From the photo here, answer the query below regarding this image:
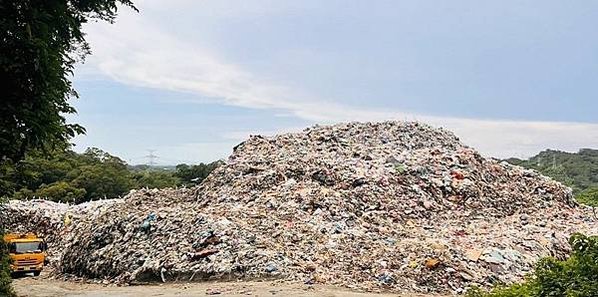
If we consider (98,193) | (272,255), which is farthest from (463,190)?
(98,193)

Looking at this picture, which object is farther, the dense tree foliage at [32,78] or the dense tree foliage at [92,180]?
the dense tree foliage at [92,180]

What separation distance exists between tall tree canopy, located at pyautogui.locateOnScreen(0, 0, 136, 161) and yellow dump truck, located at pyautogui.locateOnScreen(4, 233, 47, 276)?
29.1 ft

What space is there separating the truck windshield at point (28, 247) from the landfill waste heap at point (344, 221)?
1.62m

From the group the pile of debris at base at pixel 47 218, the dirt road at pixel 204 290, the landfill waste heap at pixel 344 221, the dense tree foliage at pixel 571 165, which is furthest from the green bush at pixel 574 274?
the dense tree foliage at pixel 571 165

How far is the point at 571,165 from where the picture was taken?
48875 millimetres

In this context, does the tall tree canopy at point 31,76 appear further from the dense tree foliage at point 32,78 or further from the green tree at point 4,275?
the green tree at point 4,275

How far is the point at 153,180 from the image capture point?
3619cm

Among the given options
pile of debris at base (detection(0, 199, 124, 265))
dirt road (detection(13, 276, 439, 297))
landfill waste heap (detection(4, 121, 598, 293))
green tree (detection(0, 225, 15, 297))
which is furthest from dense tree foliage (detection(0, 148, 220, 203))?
green tree (detection(0, 225, 15, 297))

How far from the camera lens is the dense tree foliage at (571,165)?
39219 mm

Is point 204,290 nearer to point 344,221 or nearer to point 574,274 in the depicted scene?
point 344,221

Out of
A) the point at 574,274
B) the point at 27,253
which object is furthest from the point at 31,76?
the point at 27,253

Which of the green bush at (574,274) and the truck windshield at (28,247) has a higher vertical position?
the green bush at (574,274)

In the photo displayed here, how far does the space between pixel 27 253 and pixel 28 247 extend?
24 cm

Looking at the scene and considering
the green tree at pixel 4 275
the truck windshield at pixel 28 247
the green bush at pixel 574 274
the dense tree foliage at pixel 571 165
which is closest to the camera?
the green bush at pixel 574 274
